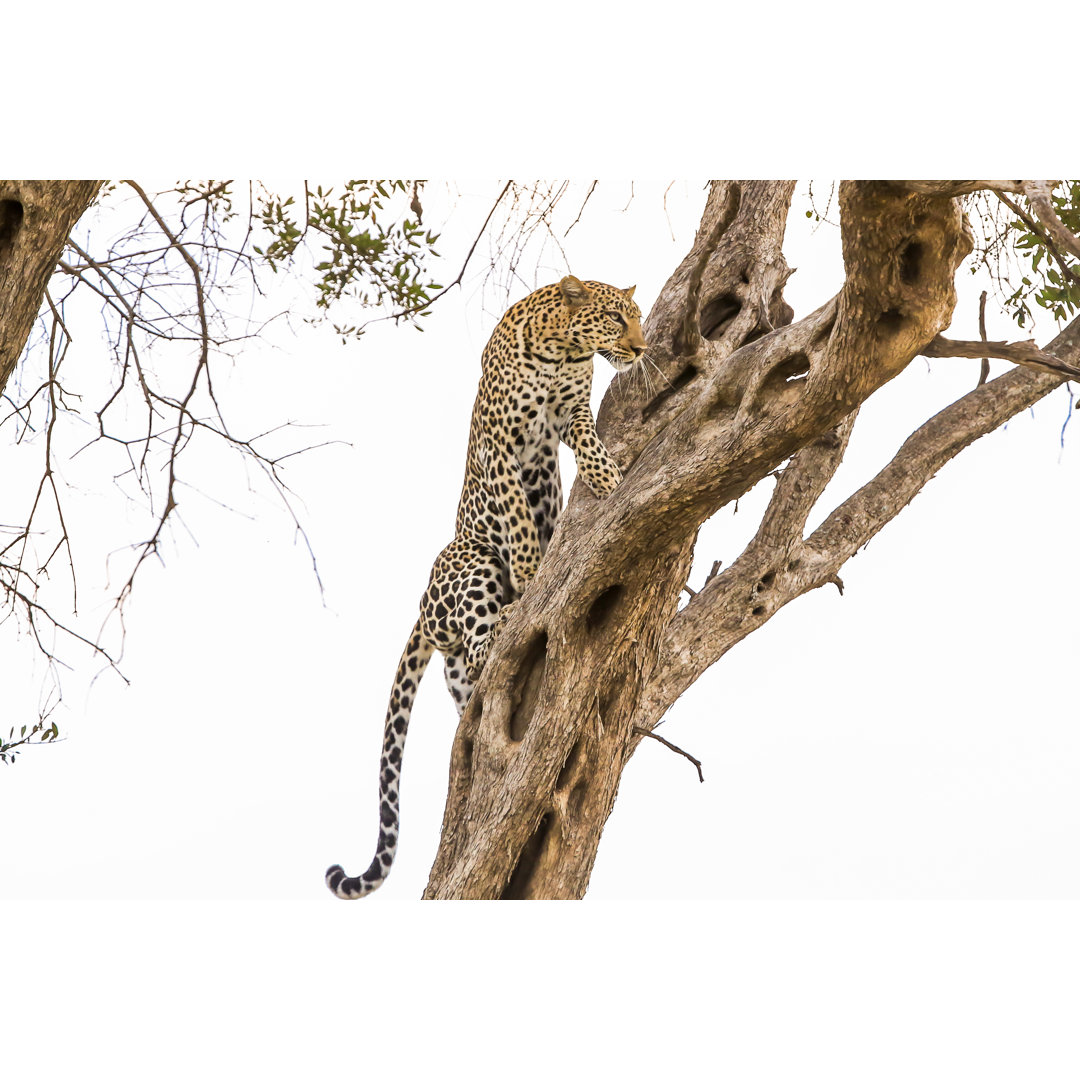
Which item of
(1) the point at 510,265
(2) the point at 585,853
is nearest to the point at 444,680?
(2) the point at 585,853

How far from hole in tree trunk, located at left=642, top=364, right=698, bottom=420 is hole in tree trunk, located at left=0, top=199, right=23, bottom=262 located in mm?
2005

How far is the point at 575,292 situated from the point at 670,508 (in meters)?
1.42

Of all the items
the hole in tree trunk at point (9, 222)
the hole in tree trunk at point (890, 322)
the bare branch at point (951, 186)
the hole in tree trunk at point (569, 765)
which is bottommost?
the hole in tree trunk at point (569, 765)

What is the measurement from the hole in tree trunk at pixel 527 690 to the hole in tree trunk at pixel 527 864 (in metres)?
0.25

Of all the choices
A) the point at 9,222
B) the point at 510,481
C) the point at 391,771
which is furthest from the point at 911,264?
the point at 391,771

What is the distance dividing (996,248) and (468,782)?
249 cm

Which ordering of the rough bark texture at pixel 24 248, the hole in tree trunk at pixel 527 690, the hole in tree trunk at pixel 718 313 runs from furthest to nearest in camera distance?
the hole in tree trunk at pixel 718 313
the hole in tree trunk at pixel 527 690
the rough bark texture at pixel 24 248

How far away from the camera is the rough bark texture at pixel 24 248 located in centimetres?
241

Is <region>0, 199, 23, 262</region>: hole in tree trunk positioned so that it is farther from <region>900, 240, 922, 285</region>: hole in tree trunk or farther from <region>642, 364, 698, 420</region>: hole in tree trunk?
<region>642, 364, 698, 420</region>: hole in tree trunk

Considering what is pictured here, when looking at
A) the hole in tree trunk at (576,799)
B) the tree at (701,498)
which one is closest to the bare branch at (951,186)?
the tree at (701,498)

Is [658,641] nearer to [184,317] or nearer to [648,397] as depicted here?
[648,397]

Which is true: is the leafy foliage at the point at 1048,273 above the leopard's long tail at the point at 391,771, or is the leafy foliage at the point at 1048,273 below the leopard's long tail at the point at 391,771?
above

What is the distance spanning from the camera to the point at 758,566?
396 cm

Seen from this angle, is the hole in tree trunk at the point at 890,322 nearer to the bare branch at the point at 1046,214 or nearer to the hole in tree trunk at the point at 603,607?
the bare branch at the point at 1046,214
